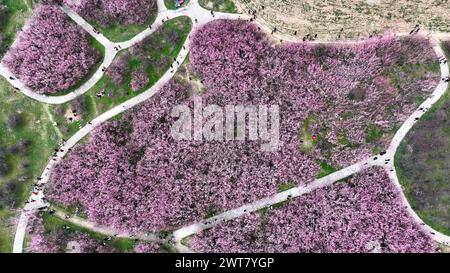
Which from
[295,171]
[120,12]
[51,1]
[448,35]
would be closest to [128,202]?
[295,171]

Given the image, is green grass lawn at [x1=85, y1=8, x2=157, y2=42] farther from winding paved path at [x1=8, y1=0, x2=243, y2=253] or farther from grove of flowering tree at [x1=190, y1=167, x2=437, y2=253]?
grove of flowering tree at [x1=190, y1=167, x2=437, y2=253]

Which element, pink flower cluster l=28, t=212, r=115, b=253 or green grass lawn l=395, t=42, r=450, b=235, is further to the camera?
green grass lawn l=395, t=42, r=450, b=235

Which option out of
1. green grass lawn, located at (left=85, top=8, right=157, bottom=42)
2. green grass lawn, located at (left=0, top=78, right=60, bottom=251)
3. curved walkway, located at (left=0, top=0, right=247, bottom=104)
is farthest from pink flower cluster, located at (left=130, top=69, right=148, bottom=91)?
green grass lawn, located at (left=0, top=78, right=60, bottom=251)

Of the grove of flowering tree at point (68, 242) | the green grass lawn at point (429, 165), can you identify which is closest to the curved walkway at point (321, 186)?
the green grass lawn at point (429, 165)

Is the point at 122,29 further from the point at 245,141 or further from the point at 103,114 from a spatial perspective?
the point at 245,141

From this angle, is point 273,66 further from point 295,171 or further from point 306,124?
point 295,171

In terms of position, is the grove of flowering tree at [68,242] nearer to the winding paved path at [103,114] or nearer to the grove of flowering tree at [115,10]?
the winding paved path at [103,114]

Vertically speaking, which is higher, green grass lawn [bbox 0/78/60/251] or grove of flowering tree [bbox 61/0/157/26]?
grove of flowering tree [bbox 61/0/157/26]

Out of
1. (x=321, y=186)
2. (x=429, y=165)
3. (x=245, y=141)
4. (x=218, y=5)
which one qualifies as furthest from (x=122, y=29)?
(x=429, y=165)
